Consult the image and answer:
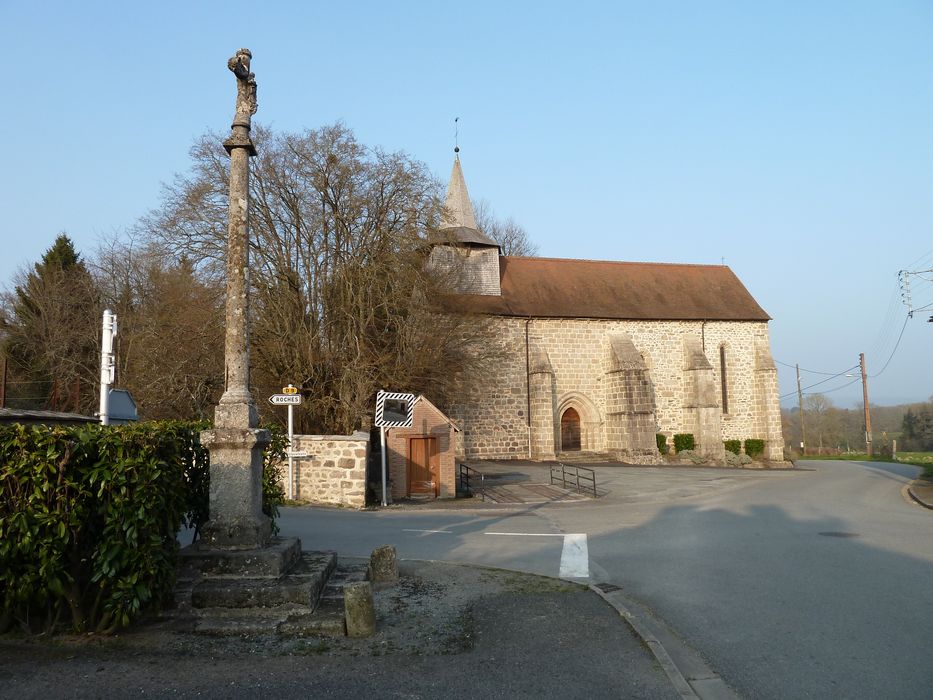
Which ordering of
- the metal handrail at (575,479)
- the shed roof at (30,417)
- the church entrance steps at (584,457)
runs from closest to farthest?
the shed roof at (30,417)
the metal handrail at (575,479)
the church entrance steps at (584,457)

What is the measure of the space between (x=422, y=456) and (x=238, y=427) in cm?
1202

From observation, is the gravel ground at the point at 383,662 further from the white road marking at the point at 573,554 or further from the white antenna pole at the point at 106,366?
the white antenna pole at the point at 106,366

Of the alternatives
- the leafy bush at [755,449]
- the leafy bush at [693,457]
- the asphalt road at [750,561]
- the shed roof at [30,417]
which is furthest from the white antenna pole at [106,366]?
the leafy bush at [755,449]

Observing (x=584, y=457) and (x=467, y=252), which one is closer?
(x=467, y=252)

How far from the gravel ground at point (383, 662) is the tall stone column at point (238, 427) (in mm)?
980

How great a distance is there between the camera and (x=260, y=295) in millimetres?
19156

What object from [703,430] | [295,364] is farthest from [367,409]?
[703,430]

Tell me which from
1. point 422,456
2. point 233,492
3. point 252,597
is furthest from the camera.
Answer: point 422,456

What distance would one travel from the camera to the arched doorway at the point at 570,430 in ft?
102

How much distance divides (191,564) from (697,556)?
21.8 feet

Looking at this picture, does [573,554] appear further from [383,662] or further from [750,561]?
[383,662]

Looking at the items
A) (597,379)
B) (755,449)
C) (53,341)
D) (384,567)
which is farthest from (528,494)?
(53,341)

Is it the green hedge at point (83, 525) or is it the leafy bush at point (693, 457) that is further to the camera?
the leafy bush at point (693, 457)

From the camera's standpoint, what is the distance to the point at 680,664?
4.85m
